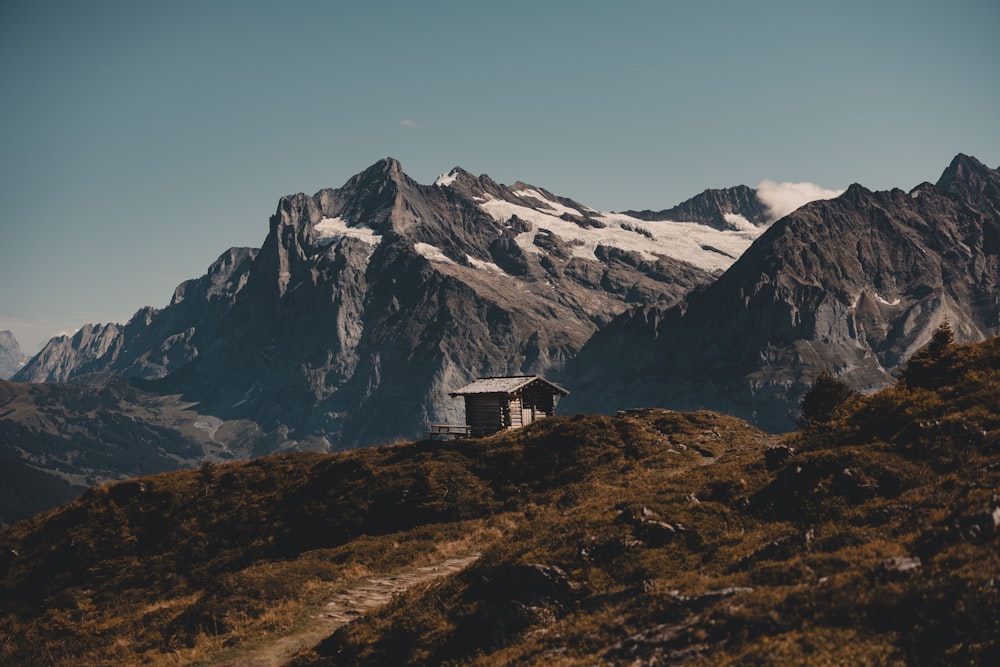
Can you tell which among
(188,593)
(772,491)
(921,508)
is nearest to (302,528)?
(188,593)

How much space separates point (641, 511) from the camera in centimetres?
2556

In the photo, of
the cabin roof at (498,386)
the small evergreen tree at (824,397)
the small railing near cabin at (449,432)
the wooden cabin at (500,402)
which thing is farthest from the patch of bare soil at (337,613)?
the cabin roof at (498,386)

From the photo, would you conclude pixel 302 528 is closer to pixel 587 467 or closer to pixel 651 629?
pixel 587 467

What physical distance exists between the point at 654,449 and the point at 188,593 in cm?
2942

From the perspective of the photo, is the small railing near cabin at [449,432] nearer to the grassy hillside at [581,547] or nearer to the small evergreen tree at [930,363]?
the grassy hillside at [581,547]

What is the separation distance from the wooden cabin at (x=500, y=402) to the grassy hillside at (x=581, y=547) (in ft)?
31.0

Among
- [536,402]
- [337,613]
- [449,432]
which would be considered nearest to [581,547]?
[337,613]

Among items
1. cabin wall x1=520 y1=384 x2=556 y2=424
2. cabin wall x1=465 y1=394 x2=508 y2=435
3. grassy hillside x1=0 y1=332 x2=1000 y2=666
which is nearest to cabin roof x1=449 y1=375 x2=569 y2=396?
cabin wall x1=465 y1=394 x2=508 y2=435

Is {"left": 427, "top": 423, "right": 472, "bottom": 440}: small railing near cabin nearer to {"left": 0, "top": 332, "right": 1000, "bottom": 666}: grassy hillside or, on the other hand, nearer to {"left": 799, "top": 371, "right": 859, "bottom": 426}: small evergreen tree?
{"left": 0, "top": 332, "right": 1000, "bottom": 666}: grassy hillside

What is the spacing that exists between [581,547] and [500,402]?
3979cm

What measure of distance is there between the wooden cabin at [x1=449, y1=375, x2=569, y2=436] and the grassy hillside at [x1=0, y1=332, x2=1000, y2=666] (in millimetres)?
9447

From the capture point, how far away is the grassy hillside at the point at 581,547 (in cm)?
1564

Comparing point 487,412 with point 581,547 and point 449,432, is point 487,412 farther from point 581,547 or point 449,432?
point 581,547

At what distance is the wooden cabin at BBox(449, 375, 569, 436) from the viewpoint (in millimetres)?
63469
